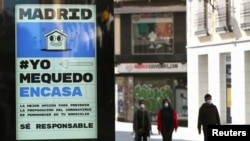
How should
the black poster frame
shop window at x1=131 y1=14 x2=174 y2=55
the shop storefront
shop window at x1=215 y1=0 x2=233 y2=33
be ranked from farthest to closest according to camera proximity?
shop window at x1=131 y1=14 x2=174 y2=55 < the shop storefront < shop window at x1=215 y1=0 x2=233 y2=33 < the black poster frame

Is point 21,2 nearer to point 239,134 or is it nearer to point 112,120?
point 112,120

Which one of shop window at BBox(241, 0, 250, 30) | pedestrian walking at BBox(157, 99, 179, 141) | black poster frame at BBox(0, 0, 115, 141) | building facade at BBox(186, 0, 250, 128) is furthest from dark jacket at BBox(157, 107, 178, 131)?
black poster frame at BBox(0, 0, 115, 141)

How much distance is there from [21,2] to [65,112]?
921mm

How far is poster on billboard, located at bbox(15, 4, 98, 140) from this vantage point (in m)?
5.32

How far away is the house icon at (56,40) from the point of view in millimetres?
5305

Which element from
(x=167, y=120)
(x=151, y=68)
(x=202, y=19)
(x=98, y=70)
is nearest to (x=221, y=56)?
(x=202, y=19)

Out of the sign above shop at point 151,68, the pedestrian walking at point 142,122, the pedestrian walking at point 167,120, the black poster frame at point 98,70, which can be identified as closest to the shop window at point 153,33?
the sign above shop at point 151,68

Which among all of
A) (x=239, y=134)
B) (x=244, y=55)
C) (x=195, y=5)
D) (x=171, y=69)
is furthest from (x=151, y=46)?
(x=239, y=134)

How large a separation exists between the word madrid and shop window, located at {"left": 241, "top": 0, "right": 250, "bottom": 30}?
25372 millimetres

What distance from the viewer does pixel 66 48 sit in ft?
17.5

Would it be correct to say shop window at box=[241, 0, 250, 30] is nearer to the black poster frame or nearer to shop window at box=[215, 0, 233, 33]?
shop window at box=[215, 0, 233, 33]

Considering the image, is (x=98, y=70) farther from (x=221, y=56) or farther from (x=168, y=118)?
(x=221, y=56)

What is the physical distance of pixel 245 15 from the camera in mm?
30594

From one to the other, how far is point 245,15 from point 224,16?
1.99 meters
